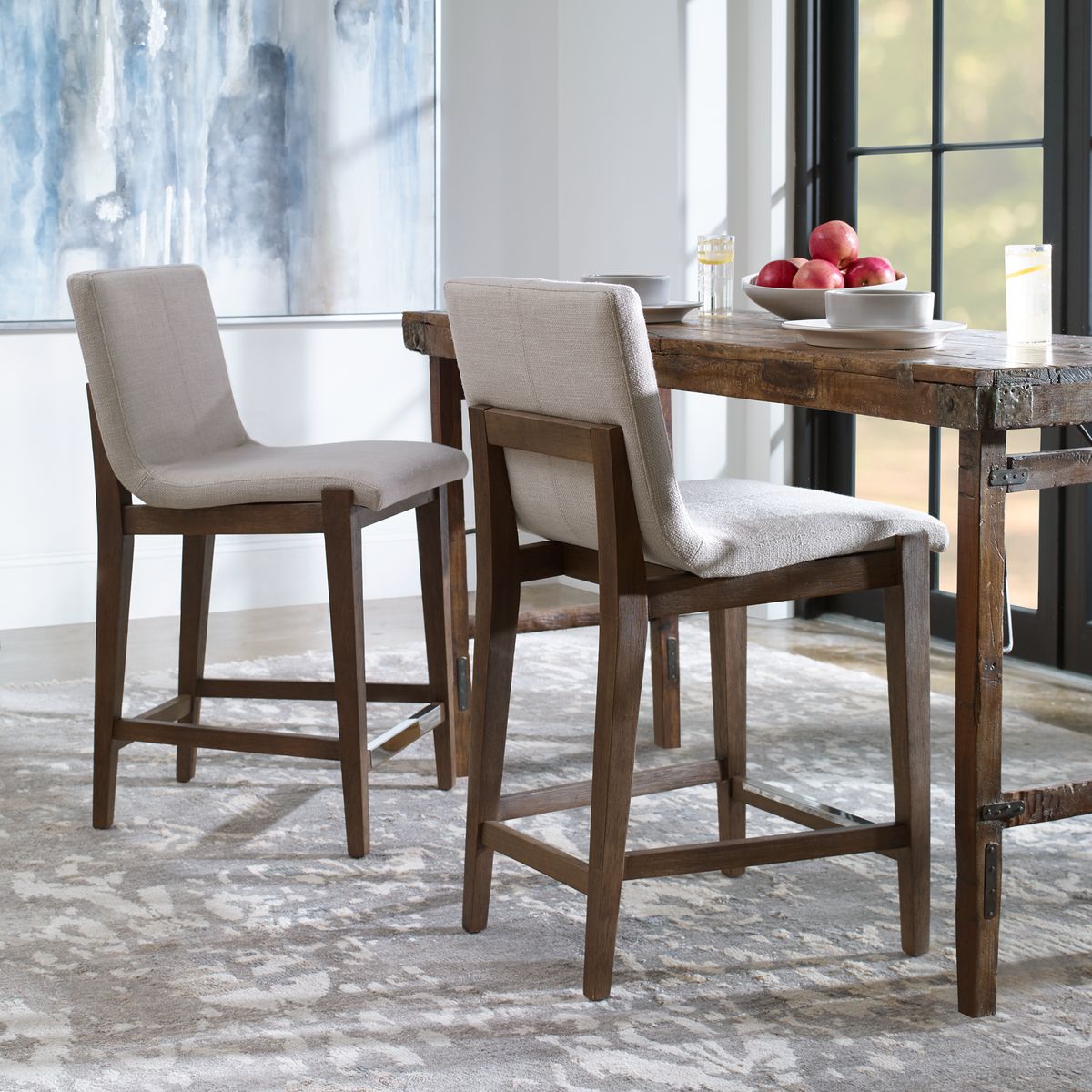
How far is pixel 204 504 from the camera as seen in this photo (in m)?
2.58

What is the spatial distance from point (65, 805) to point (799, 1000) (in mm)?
1424

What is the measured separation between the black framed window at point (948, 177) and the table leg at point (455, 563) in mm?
1477

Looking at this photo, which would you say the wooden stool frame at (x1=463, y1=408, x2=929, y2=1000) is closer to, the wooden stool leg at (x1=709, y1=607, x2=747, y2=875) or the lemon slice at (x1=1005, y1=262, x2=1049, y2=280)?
the wooden stool leg at (x1=709, y1=607, x2=747, y2=875)

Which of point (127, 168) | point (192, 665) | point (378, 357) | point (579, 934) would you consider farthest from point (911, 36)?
point (579, 934)

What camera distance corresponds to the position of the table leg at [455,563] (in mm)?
2957

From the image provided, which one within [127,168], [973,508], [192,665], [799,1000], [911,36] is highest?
[911,36]

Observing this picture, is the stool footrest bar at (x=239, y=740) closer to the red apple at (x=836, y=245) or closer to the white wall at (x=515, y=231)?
the red apple at (x=836, y=245)

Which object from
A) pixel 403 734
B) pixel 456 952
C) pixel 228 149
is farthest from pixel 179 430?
pixel 228 149

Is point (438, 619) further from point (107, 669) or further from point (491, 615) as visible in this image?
point (491, 615)

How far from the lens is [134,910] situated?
2.34 metres

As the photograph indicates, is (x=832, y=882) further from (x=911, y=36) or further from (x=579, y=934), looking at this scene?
(x=911, y=36)

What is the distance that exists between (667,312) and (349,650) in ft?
2.45

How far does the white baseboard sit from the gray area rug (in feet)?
4.15

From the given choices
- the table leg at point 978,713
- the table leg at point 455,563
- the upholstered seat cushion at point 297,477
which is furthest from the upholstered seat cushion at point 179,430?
the table leg at point 978,713
